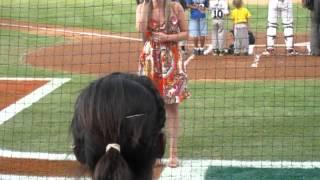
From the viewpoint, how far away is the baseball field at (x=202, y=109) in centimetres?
571

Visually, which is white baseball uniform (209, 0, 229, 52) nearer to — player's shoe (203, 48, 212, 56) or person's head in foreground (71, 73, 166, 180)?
player's shoe (203, 48, 212, 56)

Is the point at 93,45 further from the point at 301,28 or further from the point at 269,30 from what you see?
the point at 301,28

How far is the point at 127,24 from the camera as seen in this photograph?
19.2 metres

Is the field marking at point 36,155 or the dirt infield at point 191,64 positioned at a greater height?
the dirt infield at point 191,64

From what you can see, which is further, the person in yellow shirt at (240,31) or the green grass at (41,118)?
the person in yellow shirt at (240,31)

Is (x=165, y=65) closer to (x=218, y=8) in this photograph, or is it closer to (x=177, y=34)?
(x=177, y=34)

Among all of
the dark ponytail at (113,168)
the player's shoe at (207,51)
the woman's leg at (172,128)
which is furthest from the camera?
the player's shoe at (207,51)

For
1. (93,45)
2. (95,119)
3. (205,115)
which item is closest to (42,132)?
(205,115)

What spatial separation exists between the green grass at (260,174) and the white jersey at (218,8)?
747 centimetres

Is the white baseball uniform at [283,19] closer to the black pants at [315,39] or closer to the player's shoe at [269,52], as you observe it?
the player's shoe at [269,52]

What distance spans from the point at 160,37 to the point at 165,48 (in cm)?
10

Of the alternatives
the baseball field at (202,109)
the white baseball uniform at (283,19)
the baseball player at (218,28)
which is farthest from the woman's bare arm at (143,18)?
the white baseball uniform at (283,19)

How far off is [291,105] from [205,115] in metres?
1.13

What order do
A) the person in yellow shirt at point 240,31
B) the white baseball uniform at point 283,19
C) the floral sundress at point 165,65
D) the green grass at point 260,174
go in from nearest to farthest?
the green grass at point 260,174 → the floral sundress at point 165,65 → the white baseball uniform at point 283,19 → the person in yellow shirt at point 240,31
